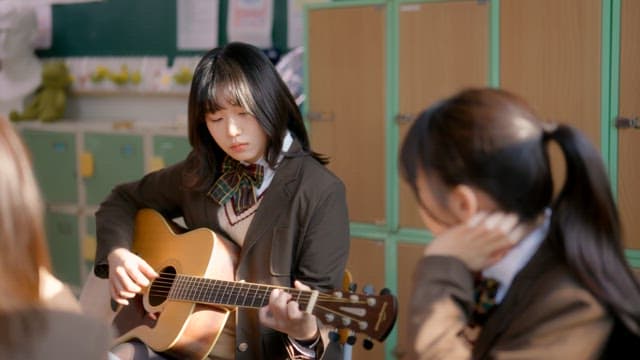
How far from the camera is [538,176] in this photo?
1.41 m

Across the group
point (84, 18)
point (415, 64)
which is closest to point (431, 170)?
point (415, 64)

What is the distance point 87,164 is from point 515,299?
369cm

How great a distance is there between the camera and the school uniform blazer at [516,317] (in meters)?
1.37

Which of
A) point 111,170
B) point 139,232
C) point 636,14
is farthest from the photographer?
point 111,170

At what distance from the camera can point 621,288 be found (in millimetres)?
1380

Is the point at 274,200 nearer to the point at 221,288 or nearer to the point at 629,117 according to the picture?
the point at 221,288

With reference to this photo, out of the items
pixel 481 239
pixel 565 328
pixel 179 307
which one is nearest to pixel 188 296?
pixel 179 307

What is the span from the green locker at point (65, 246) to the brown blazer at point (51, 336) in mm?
3634

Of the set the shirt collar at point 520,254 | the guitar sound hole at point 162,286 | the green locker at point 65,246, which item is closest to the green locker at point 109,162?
the green locker at point 65,246

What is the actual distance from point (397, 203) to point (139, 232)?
1095mm

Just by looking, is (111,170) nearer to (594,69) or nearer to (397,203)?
(397,203)

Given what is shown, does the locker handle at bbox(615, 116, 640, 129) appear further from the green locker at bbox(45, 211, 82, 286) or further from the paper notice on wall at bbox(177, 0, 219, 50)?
the green locker at bbox(45, 211, 82, 286)

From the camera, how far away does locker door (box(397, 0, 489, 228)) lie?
312 cm

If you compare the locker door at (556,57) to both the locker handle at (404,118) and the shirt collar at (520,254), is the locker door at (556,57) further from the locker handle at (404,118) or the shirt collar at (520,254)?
the shirt collar at (520,254)
